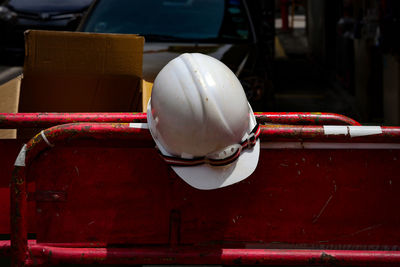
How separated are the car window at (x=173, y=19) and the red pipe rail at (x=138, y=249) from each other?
290cm

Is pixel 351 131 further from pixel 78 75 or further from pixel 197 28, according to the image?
pixel 197 28

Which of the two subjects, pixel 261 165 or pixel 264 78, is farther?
pixel 264 78

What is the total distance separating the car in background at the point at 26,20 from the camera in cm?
997

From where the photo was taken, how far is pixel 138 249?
6.87ft

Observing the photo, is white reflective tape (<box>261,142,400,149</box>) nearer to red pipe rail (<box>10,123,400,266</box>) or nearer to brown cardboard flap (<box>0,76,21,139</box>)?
red pipe rail (<box>10,123,400,266</box>)

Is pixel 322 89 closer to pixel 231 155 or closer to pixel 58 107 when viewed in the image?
pixel 58 107

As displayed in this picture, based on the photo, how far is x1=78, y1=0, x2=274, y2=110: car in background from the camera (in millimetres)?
4398

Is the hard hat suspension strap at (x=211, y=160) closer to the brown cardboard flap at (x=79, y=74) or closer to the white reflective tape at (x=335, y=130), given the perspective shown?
the white reflective tape at (x=335, y=130)

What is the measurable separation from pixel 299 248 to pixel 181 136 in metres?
0.66

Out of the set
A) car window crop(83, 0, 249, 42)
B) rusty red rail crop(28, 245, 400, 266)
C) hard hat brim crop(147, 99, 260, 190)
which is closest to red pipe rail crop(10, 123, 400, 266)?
rusty red rail crop(28, 245, 400, 266)

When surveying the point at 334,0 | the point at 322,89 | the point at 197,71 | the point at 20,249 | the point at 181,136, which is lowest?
the point at 322,89

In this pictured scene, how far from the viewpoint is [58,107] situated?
2797 millimetres

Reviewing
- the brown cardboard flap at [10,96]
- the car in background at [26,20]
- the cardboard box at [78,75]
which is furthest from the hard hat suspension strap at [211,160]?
the car in background at [26,20]

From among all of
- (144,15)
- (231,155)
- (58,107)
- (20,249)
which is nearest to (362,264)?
(231,155)
